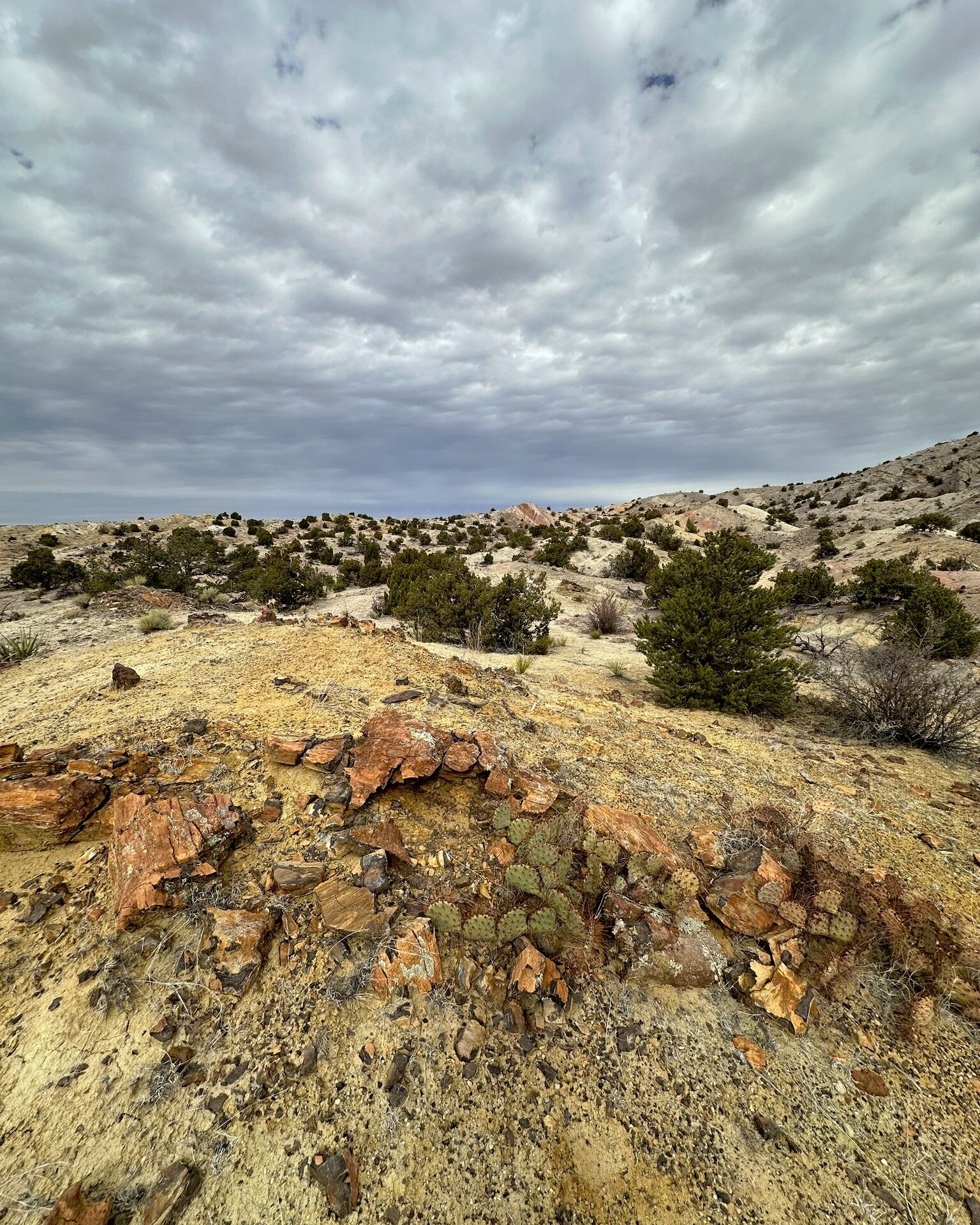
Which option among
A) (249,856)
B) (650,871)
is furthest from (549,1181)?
(249,856)

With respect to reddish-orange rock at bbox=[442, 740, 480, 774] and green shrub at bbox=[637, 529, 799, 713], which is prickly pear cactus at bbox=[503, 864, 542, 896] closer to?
reddish-orange rock at bbox=[442, 740, 480, 774]

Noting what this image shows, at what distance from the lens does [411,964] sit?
→ 3.05 m

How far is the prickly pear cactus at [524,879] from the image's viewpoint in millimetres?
3531

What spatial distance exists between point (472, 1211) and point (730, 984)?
198cm

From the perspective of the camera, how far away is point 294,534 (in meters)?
39.1

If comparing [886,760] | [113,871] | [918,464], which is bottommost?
[886,760]

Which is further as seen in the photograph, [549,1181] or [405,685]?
[405,685]

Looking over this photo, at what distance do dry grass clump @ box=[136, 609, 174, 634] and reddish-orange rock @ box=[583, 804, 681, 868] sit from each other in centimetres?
1154

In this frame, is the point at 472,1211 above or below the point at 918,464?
below

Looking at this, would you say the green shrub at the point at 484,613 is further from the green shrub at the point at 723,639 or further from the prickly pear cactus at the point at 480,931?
the prickly pear cactus at the point at 480,931

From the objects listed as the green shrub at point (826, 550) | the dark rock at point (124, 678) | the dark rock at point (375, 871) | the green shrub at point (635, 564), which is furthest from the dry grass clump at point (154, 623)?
the green shrub at point (826, 550)

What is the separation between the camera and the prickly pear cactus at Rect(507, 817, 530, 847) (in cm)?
397

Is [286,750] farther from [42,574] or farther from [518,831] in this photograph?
[42,574]

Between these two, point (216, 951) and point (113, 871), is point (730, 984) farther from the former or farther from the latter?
point (113, 871)
